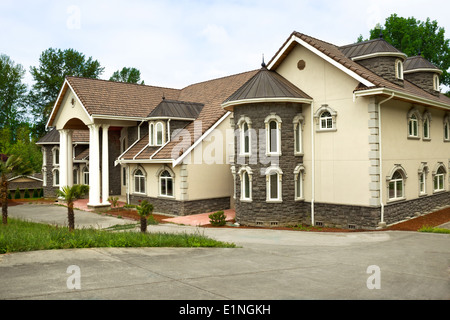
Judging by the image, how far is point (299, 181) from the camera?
18.6m

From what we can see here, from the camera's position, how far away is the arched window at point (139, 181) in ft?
78.9

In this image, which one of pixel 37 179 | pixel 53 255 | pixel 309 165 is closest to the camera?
pixel 53 255

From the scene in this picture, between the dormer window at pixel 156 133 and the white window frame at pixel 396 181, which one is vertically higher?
the dormer window at pixel 156 133

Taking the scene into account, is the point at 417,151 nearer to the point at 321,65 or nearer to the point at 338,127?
the point at 338,127

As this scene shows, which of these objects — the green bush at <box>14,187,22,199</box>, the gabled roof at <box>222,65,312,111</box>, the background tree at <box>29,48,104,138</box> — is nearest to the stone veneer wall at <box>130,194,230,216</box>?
the gabled roof at <box>222,65,312,111</box>

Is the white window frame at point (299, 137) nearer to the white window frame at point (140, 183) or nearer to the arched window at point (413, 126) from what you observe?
the arched window at point (413, 126)

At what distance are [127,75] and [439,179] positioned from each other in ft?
183

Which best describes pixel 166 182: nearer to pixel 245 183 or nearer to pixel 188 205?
pixel 188 205

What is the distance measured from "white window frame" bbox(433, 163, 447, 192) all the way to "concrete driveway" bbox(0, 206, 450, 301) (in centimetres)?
1020

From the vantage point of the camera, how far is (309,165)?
1850 centimetres

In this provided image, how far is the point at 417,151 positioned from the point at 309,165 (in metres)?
5.90

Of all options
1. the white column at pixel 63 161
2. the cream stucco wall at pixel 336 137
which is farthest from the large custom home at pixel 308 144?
the white column at pixel 63 161

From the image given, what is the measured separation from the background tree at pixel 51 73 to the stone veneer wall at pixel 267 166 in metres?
38.0
